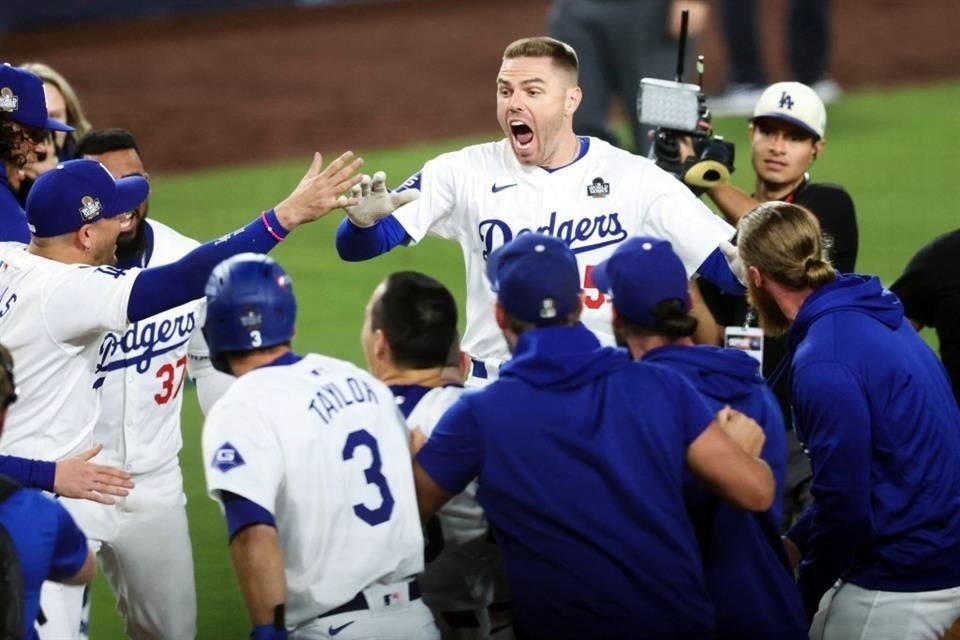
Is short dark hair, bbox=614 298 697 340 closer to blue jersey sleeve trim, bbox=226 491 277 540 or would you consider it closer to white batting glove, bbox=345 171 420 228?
blue jersey sleeve trim, bbox=226 491 277 540

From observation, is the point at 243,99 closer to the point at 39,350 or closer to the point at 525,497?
the point at 39,350

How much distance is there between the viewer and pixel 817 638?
16.3 feet

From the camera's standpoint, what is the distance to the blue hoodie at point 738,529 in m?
4.32

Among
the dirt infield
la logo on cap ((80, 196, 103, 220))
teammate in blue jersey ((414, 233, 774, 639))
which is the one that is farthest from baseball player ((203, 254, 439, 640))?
the dirt infield

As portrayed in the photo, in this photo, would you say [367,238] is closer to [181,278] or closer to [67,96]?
[181,278]

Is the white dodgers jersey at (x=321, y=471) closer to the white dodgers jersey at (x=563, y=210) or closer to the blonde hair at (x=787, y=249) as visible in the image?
the blonde hair at (x=787, y=249)

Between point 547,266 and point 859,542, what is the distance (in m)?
1.32

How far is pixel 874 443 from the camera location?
466cm

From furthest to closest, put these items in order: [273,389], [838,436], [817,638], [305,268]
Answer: [305,268], [817,638], [838,436], [273,389]

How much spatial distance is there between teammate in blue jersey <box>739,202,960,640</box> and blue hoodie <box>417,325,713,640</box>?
0.68m

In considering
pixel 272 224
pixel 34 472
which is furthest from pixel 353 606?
pixel 272 224

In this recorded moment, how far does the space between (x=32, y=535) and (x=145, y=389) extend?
1.91m

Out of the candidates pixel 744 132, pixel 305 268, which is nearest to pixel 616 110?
pixel 744 132

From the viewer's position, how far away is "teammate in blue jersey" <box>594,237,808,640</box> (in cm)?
428
